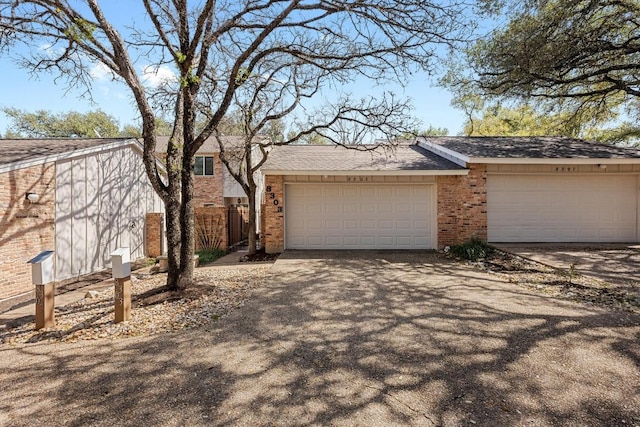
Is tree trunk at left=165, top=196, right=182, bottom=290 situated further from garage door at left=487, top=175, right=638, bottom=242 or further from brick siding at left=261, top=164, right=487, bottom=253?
garage door at left=487, top=175, right=638, bottom=242

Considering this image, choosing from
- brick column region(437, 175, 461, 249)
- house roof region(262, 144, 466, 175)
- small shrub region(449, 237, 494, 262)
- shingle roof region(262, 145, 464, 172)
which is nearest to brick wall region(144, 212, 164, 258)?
shingle roof region(262, 145, 464, 172)

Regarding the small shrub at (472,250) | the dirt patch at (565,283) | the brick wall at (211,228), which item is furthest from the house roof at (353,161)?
the dirt patch at (565,283)

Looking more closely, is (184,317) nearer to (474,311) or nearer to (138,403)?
(138,403)

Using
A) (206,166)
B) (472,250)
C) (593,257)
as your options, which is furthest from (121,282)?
(206,166)

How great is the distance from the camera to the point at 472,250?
9180mm

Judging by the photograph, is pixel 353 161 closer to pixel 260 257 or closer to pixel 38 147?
pixel 260 257

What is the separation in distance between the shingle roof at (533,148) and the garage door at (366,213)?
83.8 inches

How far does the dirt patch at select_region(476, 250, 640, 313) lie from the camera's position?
5309 millimetres

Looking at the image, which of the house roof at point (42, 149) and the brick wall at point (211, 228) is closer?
the house roof at point (42, 149)

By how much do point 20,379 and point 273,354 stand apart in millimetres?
2527

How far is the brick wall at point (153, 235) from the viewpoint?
38.4ft

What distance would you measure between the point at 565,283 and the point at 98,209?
11258mm

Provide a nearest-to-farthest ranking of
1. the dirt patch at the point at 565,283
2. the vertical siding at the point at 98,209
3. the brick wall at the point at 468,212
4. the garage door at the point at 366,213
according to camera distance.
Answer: the dirt patch at the point at 565,283 < the vertical siding at the point at 98,209 < the brick wall at the point at 468,212 < the garage door at the point at 366,213

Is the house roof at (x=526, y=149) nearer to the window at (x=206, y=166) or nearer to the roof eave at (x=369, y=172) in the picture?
the roof eave at (x=369, y=172)
